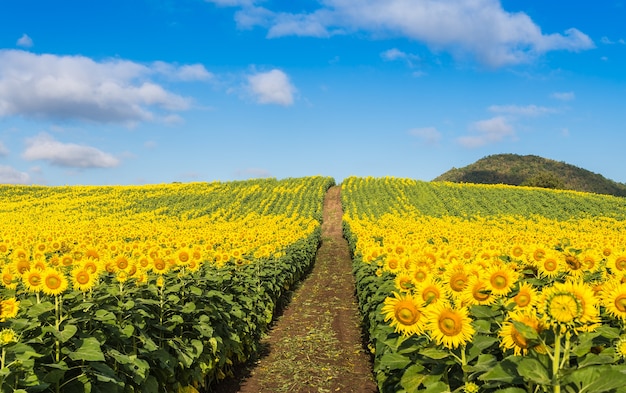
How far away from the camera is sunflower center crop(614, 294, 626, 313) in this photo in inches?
110

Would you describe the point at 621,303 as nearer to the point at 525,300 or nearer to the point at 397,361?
the point at 525,300

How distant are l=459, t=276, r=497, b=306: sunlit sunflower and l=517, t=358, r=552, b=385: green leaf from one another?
4.23 feet

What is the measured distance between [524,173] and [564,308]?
149 m

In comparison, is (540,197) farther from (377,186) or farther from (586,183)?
(586,183)

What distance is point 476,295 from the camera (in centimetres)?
372

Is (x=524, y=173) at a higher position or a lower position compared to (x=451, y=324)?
higher

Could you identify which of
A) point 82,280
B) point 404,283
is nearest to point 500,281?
point 404,283

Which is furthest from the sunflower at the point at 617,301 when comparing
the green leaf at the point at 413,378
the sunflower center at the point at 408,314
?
the green leaf at the point at 413,378

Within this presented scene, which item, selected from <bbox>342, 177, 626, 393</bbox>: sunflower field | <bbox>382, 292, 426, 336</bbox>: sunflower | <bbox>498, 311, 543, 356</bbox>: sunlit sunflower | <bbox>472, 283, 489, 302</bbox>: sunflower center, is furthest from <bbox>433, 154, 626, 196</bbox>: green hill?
<bbox>498, 311, 543, 356</bbox>: sunlit sunflower

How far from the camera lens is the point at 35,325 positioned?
3.85 m

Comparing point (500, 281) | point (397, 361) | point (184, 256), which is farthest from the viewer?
point (184, 256)

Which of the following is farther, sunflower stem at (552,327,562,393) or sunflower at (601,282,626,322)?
sunflower at (601,282,626,322)

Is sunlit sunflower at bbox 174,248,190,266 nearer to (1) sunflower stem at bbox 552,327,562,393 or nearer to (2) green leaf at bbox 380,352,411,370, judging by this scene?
(2) green leaf at bbox 380,352,411,370

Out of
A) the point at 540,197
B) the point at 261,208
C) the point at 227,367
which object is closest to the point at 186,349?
the point at 227,367
